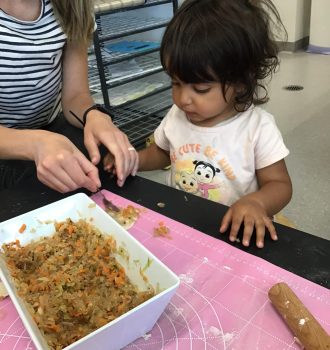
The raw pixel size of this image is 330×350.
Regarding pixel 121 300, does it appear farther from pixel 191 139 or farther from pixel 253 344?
pixel 191 139

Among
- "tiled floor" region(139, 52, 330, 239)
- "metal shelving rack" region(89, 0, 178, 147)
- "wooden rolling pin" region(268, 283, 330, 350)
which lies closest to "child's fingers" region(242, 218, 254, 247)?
"wooden rolling pin" region(268, 283, 330, 350)

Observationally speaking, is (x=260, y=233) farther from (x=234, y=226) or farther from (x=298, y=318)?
(x=298, y=318)

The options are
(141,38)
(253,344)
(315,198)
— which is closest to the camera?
(253,344)

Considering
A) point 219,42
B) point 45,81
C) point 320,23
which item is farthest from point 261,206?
point 320,23

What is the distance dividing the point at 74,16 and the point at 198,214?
75 cm

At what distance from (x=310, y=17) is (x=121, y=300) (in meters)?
4.00

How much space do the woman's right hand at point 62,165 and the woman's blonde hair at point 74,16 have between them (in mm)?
491

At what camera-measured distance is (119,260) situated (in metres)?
0.67

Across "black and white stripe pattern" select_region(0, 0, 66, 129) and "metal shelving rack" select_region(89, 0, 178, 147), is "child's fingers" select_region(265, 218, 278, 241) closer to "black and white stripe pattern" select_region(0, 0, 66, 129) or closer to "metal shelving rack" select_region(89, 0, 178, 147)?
"black and white stripe pattern" select_region(0, 0, 66, 129)

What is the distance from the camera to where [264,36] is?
0.92m

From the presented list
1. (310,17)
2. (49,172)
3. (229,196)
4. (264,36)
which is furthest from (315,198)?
(310,17)

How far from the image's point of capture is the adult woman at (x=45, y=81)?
912 mm

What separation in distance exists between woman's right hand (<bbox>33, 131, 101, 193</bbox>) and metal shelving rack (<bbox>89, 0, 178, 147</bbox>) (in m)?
1.30

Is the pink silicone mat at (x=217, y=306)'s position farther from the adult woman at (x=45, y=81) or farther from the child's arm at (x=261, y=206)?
the adult woman at (x=45, y=81)
